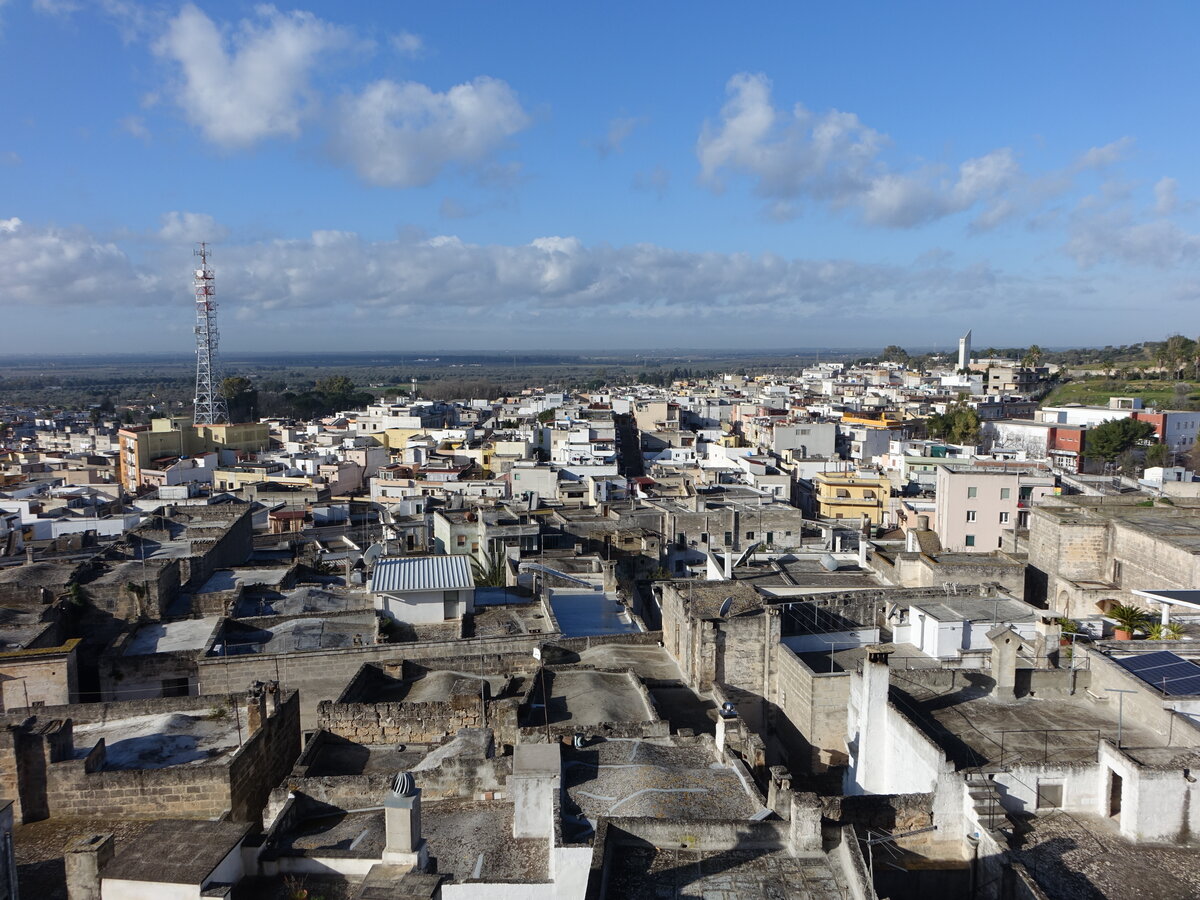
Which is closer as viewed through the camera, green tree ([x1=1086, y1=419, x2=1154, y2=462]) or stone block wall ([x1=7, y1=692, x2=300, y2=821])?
stone block wall ([x1=7, y1=692, x2=300, y2=821])

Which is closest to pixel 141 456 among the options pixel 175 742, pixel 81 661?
pixel 81 661

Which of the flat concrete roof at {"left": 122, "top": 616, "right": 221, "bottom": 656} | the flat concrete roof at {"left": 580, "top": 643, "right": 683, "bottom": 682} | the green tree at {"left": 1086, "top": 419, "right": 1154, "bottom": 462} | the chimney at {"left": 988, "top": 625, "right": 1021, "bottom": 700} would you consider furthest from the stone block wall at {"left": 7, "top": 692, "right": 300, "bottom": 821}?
the green tree at {"left": 1086, "top": 419, "right": 1154, "bottom": 462}

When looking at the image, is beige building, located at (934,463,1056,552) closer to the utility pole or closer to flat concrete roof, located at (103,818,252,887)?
the utility pole

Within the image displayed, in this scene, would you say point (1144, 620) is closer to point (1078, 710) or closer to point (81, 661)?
point (1078, 710)

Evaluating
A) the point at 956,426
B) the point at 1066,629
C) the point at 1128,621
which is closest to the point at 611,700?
the point at 1066,629

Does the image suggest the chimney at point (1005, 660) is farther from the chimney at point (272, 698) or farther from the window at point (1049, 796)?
the chimney at point (272, 698)

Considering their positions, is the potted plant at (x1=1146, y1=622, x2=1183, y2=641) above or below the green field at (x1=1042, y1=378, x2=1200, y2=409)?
below

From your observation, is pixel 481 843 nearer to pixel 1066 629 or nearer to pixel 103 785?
pixel 103 785
